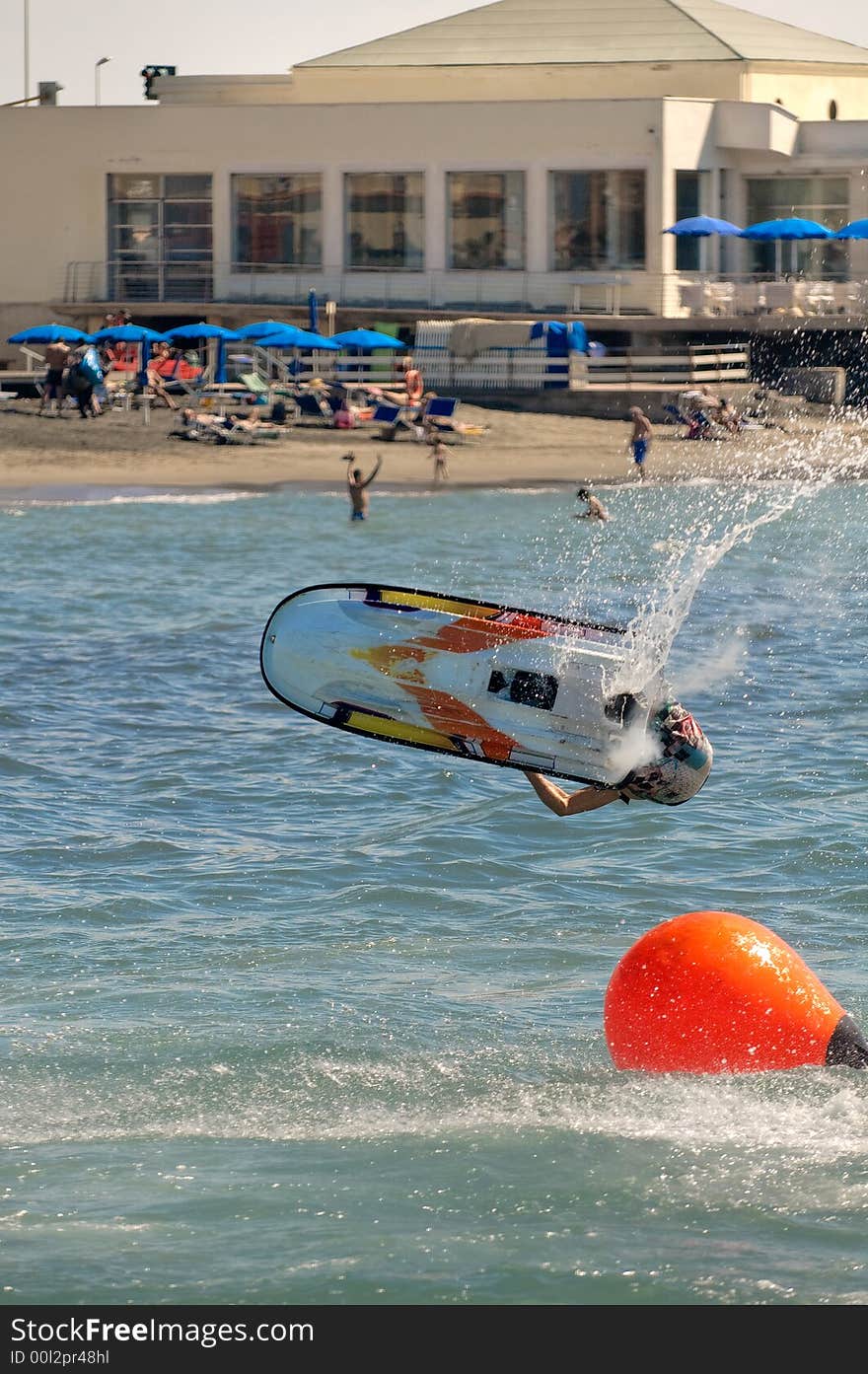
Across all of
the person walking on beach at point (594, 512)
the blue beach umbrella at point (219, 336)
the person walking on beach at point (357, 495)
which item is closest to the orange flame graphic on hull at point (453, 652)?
the person walking on beach at point (357, 495)

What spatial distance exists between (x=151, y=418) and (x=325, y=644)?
3095 cm

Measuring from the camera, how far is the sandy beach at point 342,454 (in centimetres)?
3672

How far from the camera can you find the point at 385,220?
5328cm

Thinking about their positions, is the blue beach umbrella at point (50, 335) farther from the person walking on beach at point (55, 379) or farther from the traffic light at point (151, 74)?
the traffic light at point (151, 74)

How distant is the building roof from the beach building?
3.9 inches

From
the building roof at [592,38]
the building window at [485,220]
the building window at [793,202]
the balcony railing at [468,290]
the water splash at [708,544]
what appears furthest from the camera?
the building roof at [592,38]

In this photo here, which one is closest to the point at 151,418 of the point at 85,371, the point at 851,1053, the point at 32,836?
the point at 85,371

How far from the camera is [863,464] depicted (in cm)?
4134

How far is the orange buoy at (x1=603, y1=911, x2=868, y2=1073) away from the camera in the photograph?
8.18 metres

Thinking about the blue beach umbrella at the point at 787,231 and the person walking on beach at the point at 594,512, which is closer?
the person walking on beach at the point at 594,512

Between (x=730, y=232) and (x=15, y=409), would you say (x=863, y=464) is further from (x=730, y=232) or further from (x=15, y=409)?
(x=15, y=409)

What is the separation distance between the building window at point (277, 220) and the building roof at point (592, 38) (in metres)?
4.48

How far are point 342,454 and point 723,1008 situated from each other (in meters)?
31.5

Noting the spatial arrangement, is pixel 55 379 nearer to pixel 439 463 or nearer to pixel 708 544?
pixel 439 463
